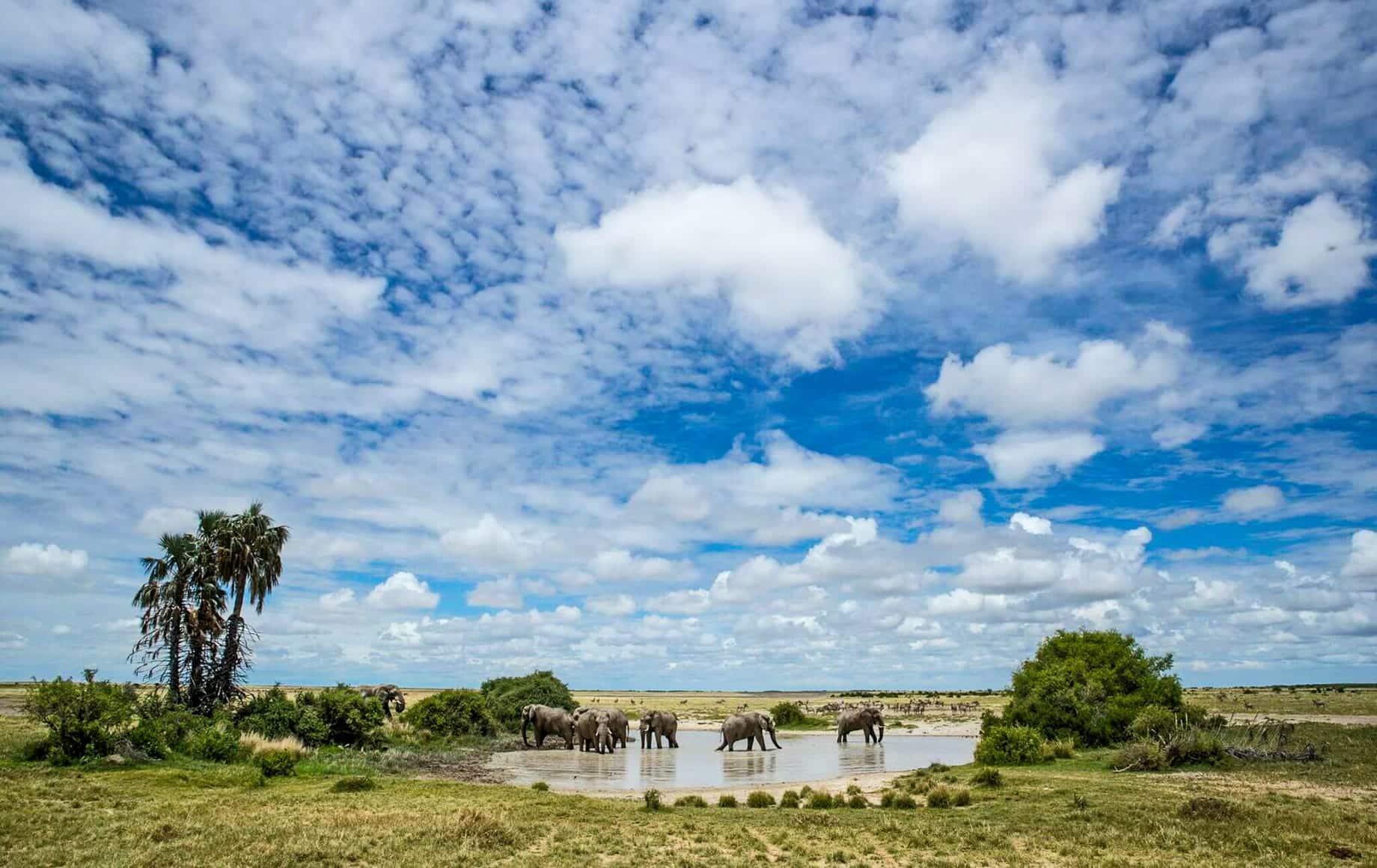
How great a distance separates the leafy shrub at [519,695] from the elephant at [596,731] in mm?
9404

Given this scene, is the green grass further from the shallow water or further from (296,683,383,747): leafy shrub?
(296,683,383,747): leafy shrub

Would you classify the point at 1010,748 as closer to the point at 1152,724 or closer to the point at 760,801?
the point at 1152,724

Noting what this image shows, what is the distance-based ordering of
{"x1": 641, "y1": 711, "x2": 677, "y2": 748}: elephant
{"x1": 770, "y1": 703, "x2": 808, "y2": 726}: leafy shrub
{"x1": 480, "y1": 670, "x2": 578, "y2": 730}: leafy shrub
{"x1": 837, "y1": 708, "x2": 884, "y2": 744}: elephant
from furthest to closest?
{"x1": 770, "y1": 703, "x2": 808, "y2": 726}: leafy shrub < {"x1": 480, "y1": 670, "x2": 578, "y2": 730}: leafy shrub < {"x1": 837, "y1": 708, "x2": 884, "y2": 744}: elephant < {"x1": 641, "y1": 711, "x2": 677, "y2": 748}: elephant

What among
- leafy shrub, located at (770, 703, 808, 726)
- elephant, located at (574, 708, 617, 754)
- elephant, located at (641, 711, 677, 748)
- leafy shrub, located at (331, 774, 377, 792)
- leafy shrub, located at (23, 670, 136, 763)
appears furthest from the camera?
leafy shrub, located at (770, 703, 808, 726)

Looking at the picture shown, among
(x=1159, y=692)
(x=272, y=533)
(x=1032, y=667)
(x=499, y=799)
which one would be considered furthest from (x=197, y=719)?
(x=1159, y=692)

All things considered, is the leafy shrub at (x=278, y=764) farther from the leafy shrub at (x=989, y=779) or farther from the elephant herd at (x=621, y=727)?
the leafy shrub at (x=989, y=779)

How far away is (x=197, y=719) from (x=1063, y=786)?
31.5 metres

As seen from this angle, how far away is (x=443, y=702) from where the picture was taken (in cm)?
5131

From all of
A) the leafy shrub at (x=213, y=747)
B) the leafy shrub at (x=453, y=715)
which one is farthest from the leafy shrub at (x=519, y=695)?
the leafy shrub at (x=213, y=747)

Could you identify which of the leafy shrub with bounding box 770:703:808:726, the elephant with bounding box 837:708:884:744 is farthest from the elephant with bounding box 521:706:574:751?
the leafy shrub with bounding box 770:703:808:726

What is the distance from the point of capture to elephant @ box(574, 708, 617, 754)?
4691 centimetres

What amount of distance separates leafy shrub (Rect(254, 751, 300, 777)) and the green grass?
1649 millimetres

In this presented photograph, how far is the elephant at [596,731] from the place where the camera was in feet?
154

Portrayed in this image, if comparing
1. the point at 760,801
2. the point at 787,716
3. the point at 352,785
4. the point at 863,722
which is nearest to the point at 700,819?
the point at 760,801
